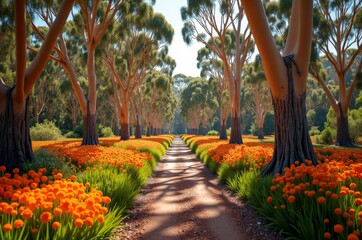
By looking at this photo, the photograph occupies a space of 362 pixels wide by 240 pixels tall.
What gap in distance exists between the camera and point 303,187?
3.97 metres

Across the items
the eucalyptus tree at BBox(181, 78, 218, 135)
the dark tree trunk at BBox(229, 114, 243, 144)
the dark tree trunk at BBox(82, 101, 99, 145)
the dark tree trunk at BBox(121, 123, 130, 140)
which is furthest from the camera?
the eucalyptus tree at BBox(181, 78, 218, 135)

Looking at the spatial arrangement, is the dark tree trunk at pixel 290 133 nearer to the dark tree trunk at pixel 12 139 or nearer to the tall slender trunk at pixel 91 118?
the dark tree trunk at pixel 12 139

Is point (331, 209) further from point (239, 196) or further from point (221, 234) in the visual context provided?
point (239, 196)

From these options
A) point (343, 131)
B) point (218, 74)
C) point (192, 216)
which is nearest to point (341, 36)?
point (343, 131)

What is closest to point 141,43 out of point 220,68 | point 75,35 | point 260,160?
point 75,35

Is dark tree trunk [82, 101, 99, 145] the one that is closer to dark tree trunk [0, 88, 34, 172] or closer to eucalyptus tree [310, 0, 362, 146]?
dark tree trunk [0, 88, 34, 172]

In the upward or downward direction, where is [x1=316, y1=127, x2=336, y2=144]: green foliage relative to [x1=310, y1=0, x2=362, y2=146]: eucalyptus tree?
downward

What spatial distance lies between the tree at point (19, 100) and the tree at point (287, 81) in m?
5.24

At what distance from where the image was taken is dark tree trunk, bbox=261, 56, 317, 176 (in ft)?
21.8

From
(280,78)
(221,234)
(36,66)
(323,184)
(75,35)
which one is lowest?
(221,234)

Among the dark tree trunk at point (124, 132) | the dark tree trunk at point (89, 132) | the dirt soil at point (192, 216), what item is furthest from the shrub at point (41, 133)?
the dirt soil at point (192, 216)

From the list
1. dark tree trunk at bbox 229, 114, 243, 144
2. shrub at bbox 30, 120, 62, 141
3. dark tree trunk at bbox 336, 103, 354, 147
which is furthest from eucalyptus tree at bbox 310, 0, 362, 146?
shrub at bbox 30, 120, 62, 141

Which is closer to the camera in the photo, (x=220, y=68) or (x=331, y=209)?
(x=331, y=209)

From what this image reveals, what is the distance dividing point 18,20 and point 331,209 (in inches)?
304
